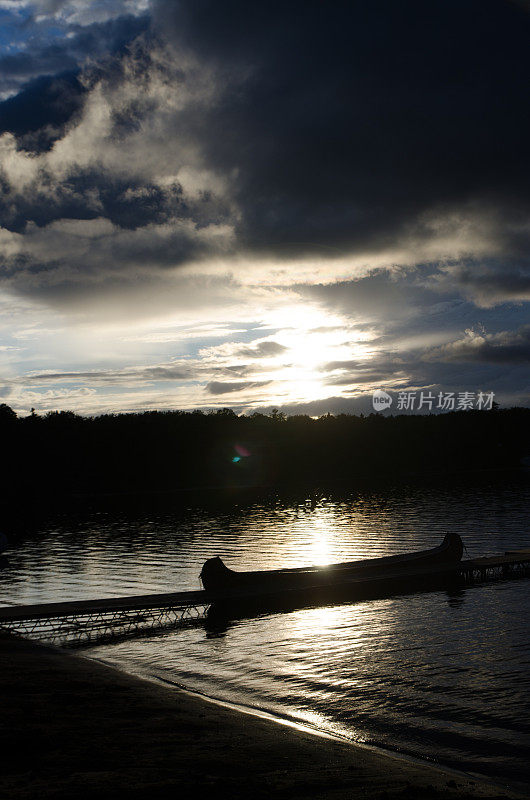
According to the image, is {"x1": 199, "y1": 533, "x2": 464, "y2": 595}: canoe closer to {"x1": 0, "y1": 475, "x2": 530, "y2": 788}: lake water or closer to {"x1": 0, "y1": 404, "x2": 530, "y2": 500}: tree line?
{"x1": 0, "y1": 475, "x2": 530, "y2": 788}: lake water

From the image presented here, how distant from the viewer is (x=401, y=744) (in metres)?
14.8

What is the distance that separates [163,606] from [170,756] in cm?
1720

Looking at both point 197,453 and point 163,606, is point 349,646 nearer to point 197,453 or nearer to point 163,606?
point 163,606

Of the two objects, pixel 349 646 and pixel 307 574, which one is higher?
pixel 307 574

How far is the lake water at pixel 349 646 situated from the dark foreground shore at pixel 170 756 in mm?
1631

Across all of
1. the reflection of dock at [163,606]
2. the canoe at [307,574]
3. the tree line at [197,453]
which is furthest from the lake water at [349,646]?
the tree line at [197,453]

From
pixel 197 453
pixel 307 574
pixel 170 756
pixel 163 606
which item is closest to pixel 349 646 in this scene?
pixel 163 606

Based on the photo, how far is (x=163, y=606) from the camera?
29594 mm

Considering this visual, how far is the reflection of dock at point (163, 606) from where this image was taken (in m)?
27.4

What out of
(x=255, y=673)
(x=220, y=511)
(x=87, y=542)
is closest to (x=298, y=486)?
(x=220, y=511)

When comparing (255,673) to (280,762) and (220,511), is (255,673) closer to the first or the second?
(280,762)

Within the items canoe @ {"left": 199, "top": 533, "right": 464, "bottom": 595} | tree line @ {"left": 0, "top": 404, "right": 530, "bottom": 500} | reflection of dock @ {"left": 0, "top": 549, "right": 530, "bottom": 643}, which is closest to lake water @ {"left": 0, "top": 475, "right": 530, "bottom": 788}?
reflection of dock @ {"left": 0, "top": 549, "right": 530, "bottom": 643}

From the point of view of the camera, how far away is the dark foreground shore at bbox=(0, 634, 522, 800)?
36.4ft

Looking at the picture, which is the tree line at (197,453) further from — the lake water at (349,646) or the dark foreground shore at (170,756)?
the dark foreground shore at (170,756)
